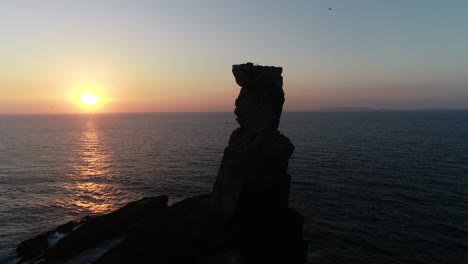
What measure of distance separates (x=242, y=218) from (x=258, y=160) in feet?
20.0

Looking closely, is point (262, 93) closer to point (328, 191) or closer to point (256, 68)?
point (256, 68)

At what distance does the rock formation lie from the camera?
107 feet

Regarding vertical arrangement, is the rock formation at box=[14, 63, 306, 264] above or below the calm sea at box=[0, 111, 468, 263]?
above

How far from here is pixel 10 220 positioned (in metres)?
53.3

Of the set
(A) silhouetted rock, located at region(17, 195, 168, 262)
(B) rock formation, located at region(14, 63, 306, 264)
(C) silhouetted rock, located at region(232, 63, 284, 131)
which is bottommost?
(A) silhouetted rock, located at region(17, 195, 168, 262)

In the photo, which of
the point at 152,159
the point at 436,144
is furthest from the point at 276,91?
the point at 436,144

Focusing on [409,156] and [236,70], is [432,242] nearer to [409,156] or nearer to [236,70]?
[236,70]

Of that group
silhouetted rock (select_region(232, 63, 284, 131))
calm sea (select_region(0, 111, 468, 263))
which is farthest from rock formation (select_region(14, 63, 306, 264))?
calm sea (select_region(0, 111, 468, 263))

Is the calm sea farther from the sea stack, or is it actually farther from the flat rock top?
the flat rock top

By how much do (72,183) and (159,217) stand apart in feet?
141

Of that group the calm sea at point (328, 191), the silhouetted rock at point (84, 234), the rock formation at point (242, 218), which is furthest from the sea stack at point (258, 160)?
the silhouetted rock at point (84, 234)

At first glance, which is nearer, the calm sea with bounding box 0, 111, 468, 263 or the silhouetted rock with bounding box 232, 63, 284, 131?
the silhouetted rock with bounding box 232, 63, 284, 131

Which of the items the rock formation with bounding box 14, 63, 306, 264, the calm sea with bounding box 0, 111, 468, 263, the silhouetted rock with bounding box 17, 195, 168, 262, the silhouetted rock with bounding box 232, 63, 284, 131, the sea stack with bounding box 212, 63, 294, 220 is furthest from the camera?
the calm sea with bounding box 0, 111, 468, 263

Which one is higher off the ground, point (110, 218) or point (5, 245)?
point (110, 218)
